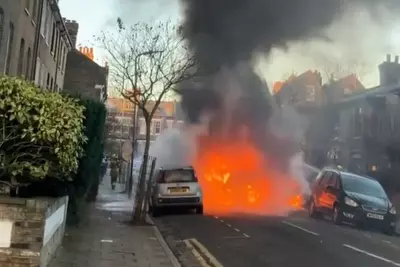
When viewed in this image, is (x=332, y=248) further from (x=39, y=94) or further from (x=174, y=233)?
(x=39, y=94)

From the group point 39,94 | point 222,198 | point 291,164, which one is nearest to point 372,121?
point 291,164

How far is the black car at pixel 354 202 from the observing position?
1499cm

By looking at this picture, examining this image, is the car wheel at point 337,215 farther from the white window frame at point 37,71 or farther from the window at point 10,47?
the white window frame at point 37,71

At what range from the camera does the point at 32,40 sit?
2022cm

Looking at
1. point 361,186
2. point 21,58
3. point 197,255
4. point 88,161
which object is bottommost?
point 197,255

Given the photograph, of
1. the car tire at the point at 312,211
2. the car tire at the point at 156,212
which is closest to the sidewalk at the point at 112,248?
the car tire at the point at 156,212

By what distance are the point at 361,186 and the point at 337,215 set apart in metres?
1.38

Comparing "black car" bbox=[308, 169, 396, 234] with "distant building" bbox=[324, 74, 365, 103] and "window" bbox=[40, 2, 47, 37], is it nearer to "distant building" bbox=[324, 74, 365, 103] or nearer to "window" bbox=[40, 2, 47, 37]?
"window" bbox=[40, 2, 47, 37]

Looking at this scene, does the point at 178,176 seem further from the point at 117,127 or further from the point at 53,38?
the point at 117,127

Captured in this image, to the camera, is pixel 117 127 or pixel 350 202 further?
pixel 117 127

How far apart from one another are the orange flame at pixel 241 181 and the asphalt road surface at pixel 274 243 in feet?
20.5

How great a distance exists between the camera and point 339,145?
34.4 meters

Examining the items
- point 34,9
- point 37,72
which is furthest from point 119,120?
point 34,9

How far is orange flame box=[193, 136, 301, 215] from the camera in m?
A: 22.1
